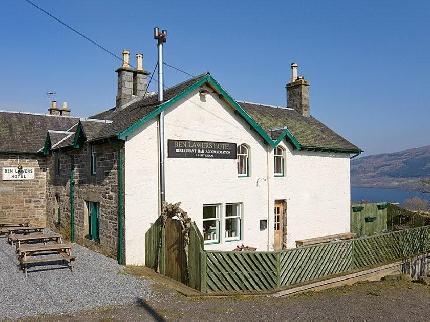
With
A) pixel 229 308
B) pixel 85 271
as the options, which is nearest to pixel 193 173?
pixel 85 271

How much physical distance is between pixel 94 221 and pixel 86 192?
1.32 m

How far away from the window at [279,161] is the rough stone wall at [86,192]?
8041 mm

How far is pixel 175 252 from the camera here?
13.0 metres

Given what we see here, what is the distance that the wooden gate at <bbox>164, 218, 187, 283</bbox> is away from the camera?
41.3ft

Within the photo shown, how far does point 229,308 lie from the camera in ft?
33.4

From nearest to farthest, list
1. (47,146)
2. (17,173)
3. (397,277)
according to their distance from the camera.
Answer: (397,277) → (47,146) → (17,173)

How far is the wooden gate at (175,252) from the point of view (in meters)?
12.6

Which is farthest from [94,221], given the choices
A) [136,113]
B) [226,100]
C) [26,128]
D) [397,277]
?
[397,277]

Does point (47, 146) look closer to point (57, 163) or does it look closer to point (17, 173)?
point (57, 163)

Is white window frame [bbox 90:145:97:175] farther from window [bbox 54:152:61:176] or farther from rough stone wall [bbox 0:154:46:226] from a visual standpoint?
rough stone wall [bbox 0:154:46:226]

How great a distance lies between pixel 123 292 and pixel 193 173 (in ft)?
19.2

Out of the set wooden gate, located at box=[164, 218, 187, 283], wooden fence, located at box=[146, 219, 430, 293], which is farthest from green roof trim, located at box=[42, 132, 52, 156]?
wooden gate, located at box=[164, 218, 187, 283]

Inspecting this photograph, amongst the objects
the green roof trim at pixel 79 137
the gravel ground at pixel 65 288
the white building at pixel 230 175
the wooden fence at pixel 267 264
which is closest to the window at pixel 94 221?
the gravel ground at pixel 65 288

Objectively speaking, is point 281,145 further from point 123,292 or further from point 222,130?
point 123,292
